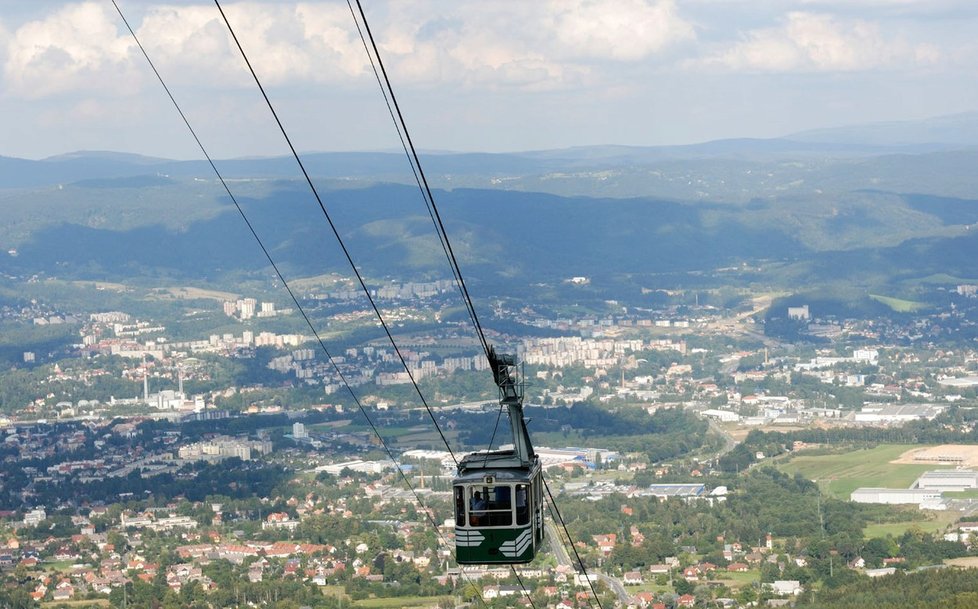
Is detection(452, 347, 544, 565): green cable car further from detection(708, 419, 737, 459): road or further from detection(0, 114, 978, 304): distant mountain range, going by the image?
detection(0, 114, 978, 304): distant mountain range

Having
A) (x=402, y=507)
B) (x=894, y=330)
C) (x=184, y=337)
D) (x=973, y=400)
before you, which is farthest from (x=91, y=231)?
(x=402, y=507)

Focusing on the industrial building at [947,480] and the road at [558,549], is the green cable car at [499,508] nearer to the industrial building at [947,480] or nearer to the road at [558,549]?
the road at [558,549]

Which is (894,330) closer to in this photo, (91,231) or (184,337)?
(184,337)

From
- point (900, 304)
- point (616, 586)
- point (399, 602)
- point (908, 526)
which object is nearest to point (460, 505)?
point (399, 602)

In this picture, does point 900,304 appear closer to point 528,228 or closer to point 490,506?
point 528,228

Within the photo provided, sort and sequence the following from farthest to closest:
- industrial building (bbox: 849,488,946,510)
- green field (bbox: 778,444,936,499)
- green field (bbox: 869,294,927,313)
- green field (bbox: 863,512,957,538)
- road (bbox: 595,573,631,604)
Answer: green field (bbox: 869,294,927,313)
green field (bbox: 778,444,936,499)
industrial building (bbox: 849,488,946,510)
green field (bbox: 863,512,957,538)
road (bbox: 595,573,631,604)

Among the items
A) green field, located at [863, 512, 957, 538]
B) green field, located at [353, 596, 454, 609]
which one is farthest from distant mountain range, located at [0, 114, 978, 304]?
green field, located at [353, 596, 454, 609]

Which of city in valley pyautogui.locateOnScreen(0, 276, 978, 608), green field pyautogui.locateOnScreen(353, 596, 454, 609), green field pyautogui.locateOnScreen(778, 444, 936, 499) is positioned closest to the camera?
green field pyautogui.locateOnScreen(353, 596, 454, 609)
